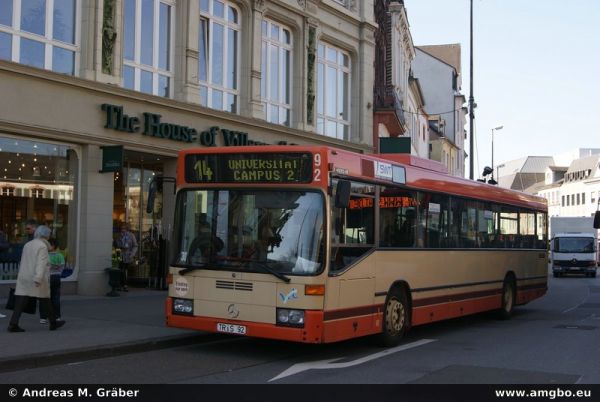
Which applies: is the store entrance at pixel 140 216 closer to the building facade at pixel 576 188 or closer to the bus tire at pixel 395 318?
the bus tire at pixel 395 318

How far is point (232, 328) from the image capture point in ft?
31.4

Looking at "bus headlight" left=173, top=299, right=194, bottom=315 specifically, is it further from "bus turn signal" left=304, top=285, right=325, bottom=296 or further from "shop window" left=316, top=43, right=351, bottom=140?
"shop window" left=316, top=43, right=351, bottom=140

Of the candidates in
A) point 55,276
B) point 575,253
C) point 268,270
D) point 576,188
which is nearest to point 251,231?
point 268,270

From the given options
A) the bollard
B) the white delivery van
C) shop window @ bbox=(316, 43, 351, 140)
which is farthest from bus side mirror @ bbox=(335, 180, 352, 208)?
the white delivery van

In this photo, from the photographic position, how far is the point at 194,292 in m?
9.98

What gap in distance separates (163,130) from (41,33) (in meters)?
3.93

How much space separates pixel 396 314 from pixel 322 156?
3.11 m

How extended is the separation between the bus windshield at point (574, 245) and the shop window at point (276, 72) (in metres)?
23.3

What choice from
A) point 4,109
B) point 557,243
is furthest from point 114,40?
point 557,243

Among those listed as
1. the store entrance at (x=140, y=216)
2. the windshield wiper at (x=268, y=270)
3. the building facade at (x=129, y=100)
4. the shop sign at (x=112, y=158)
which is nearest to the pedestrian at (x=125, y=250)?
the building facade at (x=129, y=100)

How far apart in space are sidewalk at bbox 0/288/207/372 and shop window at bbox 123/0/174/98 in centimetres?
629

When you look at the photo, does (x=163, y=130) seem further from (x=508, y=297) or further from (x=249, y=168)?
(x=508, y=297)

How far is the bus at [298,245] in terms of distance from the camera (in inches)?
367
